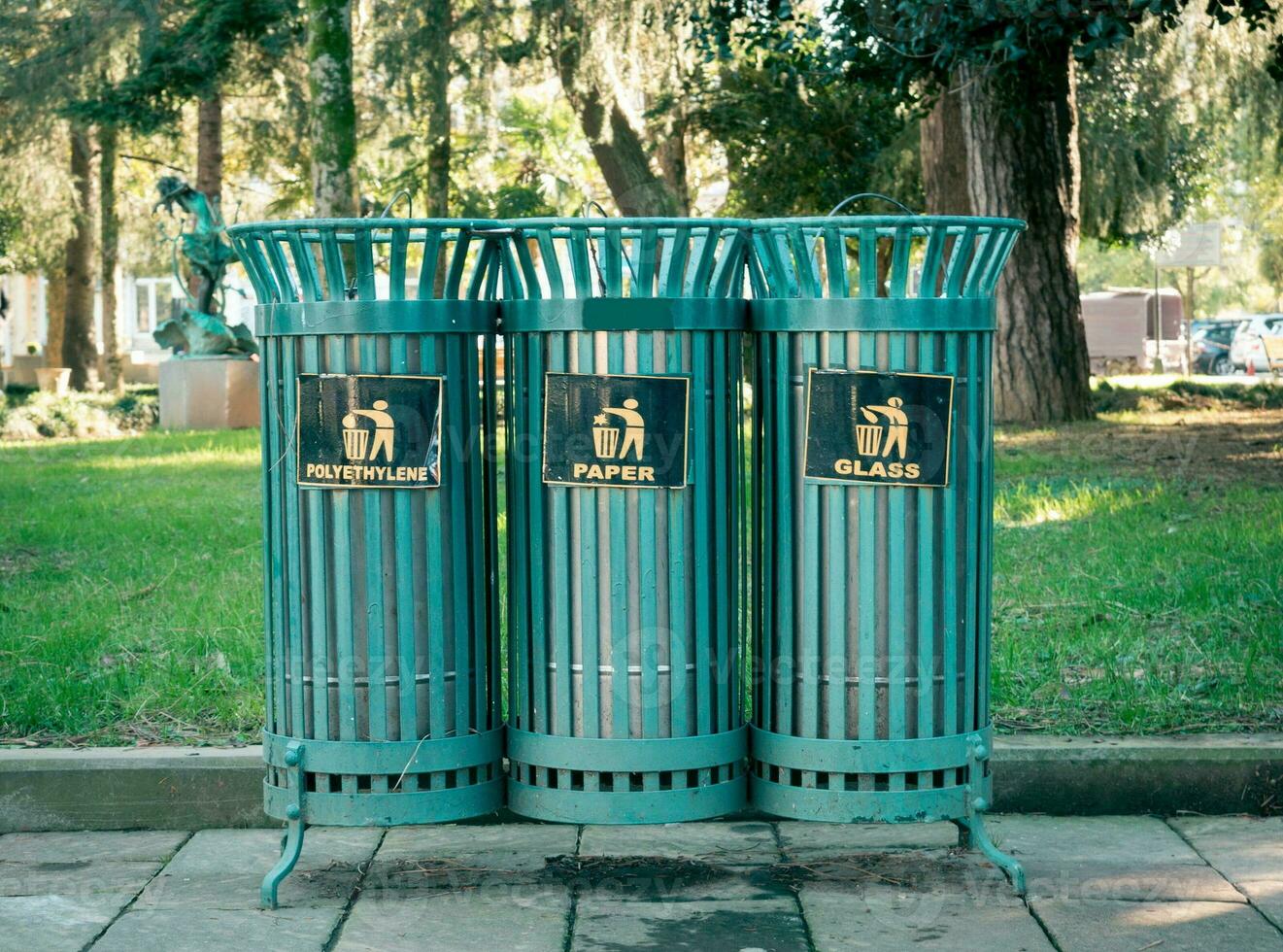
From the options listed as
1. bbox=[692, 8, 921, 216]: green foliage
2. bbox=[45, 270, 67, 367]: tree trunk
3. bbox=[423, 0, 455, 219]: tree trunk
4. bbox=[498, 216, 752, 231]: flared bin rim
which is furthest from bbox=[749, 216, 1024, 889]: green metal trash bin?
bbox=[45, 270, 67, 367]: tree trunk

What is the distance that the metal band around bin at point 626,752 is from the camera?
369cm

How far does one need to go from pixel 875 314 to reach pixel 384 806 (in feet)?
5.43

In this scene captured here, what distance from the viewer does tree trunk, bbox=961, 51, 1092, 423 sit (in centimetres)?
1442

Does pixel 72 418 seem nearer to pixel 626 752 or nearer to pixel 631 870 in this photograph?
pixel 631 870

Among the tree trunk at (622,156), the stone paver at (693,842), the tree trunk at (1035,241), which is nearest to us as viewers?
the stone paver at (693,842)

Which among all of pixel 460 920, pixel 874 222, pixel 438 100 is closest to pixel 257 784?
pixel 460 920

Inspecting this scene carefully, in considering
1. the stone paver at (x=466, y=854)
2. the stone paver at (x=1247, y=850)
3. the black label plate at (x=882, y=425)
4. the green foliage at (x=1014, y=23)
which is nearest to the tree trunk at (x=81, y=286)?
the green foliage at (x=1014, y=23)

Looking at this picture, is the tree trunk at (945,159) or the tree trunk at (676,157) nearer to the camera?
the tree trunk at (945,159)

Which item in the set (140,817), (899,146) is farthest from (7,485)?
(899,146)

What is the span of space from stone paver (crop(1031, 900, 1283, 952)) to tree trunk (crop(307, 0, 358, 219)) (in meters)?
9.28

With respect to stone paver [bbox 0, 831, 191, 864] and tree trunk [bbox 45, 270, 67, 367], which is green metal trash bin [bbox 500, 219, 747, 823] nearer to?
stone paver [bbox 0, 831, 191, 864]

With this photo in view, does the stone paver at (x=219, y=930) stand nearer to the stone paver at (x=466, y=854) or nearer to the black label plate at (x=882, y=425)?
the stone paver at (x=466, y=854)

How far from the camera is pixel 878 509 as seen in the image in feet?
12.1

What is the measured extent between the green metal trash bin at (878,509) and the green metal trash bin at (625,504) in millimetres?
135
